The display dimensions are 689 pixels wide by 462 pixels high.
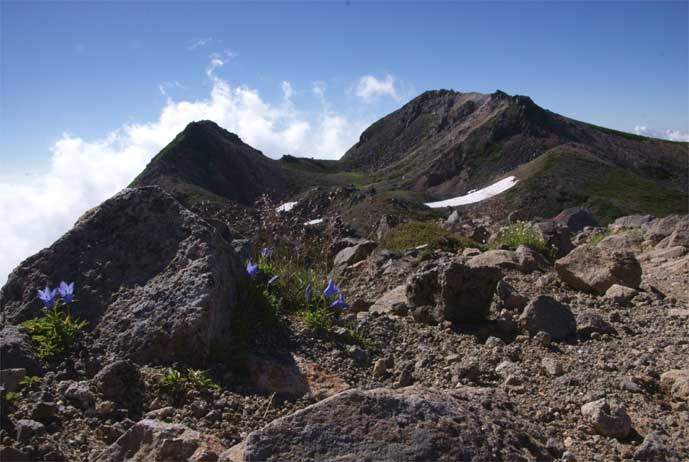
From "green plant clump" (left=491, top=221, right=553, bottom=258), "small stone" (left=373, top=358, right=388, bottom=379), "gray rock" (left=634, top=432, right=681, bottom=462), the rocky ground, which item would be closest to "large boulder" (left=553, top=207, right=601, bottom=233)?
"green plant clump" (left=491, top=221, right=553, bottom=258)

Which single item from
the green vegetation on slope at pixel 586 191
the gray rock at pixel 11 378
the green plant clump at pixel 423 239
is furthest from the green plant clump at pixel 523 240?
the green vegetation on slope at pixel 586 191

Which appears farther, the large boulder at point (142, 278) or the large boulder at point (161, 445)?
the large boulder at point (142, 278)

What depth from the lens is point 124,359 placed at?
345cm

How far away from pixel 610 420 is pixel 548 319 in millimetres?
1656

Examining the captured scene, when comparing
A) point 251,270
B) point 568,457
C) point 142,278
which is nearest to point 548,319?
point 568,457

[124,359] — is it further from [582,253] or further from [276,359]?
[582,253]

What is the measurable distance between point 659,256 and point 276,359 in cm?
575

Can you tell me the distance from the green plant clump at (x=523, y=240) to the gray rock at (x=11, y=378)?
646cm

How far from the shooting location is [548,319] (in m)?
4.76

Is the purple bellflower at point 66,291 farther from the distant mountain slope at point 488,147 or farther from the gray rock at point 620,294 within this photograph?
the distant mountain slope at point 488,147

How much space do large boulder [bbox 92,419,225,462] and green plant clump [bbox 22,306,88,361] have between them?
103 cm

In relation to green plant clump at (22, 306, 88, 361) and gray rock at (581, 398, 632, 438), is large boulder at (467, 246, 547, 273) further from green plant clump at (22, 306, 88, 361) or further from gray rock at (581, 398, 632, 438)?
green plant clump at (22, 306, 88, 361)

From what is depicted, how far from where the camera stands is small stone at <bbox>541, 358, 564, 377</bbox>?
3.99 metres

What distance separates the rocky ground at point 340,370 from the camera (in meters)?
2.50
